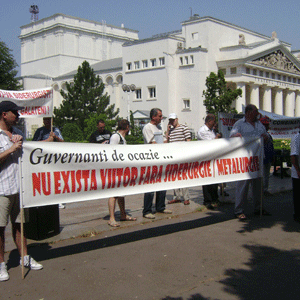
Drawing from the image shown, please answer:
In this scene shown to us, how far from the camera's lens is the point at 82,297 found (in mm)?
4223

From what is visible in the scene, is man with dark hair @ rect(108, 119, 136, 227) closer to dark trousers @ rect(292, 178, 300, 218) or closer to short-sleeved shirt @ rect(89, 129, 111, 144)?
short-sleeved shirt @ rect(89, 129, 111, 144)

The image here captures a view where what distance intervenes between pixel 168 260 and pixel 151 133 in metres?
3.13

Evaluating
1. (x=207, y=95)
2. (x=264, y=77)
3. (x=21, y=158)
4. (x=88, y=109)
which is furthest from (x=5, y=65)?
(x=21, y=158)

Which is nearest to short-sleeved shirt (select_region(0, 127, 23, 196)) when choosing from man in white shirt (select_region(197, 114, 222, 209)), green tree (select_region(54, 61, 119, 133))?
man in white shirt (select_region(197, 114, 222, 209))

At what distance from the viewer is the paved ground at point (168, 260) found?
4391 mm

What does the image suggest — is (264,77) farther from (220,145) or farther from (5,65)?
(220,145)

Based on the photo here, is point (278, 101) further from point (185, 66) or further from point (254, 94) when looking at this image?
point (185, 66)

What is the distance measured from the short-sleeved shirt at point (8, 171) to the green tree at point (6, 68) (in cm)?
5394

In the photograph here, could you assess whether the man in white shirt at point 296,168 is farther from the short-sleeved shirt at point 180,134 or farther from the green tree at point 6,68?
the green tree at point 6,68

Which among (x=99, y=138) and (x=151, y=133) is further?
(x=99, y=138)

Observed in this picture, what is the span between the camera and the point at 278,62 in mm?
67875

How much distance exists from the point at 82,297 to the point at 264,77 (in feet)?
213

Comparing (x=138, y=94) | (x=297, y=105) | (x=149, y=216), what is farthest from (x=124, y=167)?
(x=297, y=105)

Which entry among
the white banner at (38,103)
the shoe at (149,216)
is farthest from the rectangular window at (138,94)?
the shoe at (149,216)
